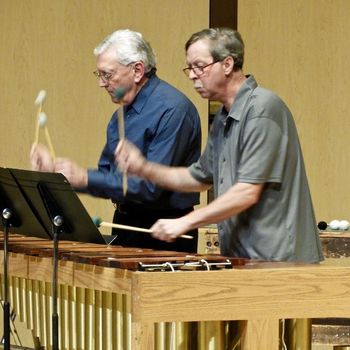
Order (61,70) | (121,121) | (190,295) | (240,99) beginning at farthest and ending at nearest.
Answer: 1. (61,70)
2. (121,121)
3. (240,99)
4. (190,295)

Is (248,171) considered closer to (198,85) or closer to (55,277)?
(198,85)

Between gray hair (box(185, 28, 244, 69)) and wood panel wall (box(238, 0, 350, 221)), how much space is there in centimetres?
357

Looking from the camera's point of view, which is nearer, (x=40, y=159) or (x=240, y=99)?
(x=240, y=99)

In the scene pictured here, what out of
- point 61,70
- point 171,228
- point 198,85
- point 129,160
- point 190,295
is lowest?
point 190,295

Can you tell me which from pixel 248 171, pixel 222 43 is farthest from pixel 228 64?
pixel 248 171

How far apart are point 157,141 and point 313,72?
126 inches

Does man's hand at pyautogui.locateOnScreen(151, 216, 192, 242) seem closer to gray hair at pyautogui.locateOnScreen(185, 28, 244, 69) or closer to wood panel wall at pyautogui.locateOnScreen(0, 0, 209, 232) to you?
gray hair at pyautogui.locateOnScreen(185, 28, 244, 69)

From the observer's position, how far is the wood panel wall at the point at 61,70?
7957 mm

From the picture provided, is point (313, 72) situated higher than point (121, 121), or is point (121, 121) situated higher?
point (313, 72)

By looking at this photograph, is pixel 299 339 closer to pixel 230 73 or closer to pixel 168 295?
pixel 168 295

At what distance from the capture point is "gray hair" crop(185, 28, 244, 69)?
14.5 ft

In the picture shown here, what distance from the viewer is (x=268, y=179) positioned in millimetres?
4223

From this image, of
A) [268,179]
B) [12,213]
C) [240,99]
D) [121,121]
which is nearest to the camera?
[268,179]

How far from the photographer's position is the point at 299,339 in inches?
161
